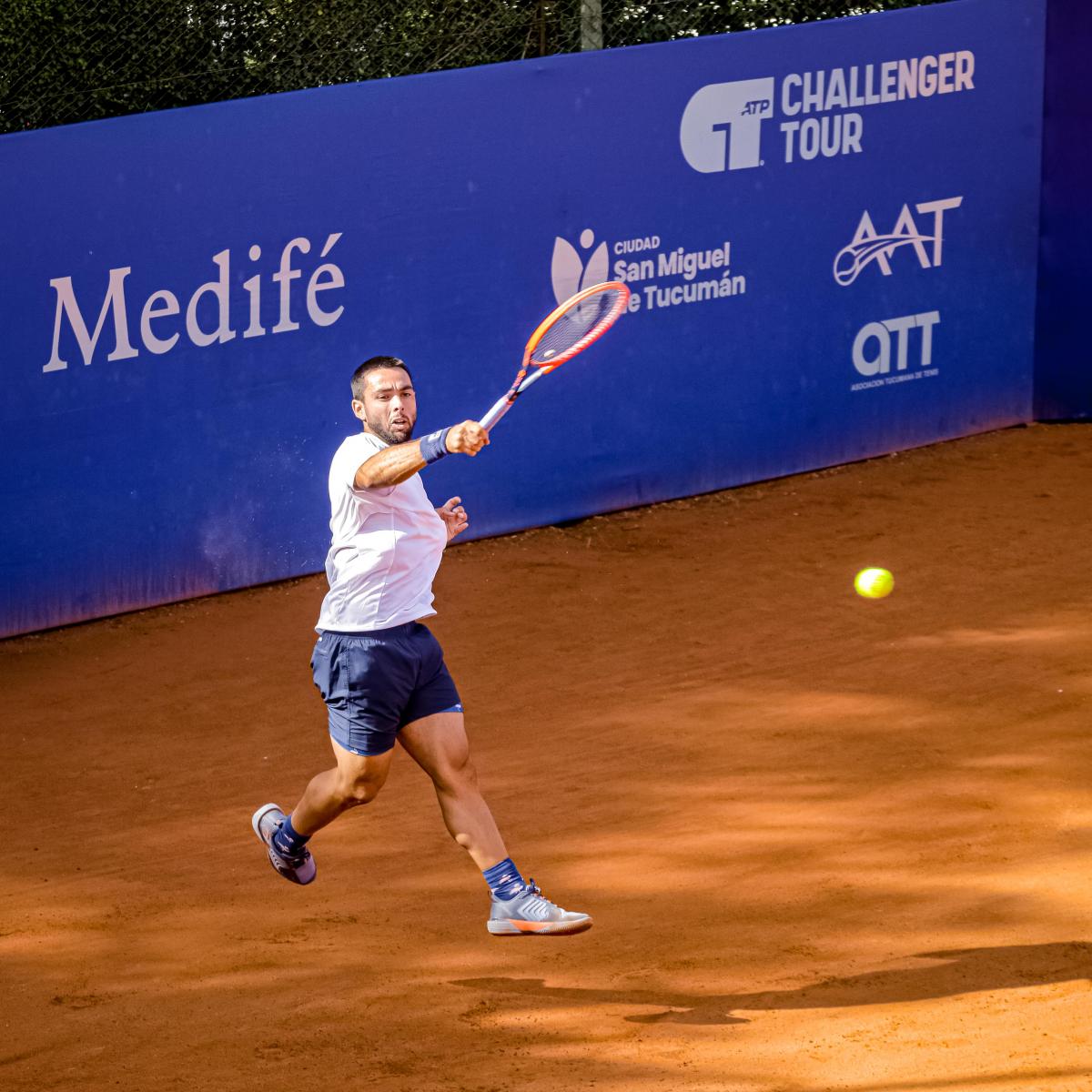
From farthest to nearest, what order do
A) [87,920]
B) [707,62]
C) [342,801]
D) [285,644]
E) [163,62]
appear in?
1. [707,62]
2. [163,62]
3. [285,644]
4. [87,920]
5. [342,801]

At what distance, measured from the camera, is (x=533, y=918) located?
5.62 metres

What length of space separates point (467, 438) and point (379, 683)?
92cm

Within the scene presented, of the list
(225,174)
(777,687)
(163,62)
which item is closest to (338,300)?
(225,174)

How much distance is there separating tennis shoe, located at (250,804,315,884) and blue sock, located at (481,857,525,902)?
2.56 feet

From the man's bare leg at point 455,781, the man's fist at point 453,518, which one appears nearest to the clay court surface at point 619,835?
the man's bare leg at point 455,781

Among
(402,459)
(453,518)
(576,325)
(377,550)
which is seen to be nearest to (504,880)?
(377,550)

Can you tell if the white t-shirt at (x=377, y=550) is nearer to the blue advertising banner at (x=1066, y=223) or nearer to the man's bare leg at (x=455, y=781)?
the man's bare leg at (x=455, y=781)

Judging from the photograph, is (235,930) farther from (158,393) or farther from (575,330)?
(158,393)

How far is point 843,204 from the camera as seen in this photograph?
460 inches

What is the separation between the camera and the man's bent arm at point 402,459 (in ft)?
16.6

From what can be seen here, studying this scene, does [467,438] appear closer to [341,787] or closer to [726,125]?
[341,787]

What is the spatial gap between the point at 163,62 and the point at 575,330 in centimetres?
441

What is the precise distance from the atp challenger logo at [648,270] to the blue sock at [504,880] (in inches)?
221

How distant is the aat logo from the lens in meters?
10.7
